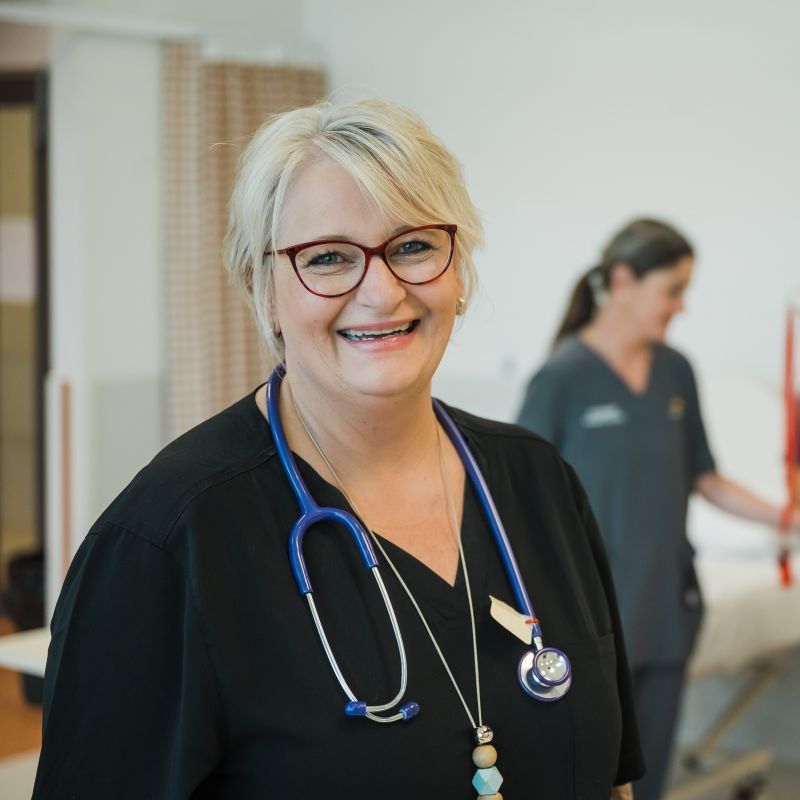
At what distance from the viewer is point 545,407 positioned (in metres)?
2.59

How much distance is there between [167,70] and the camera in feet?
16.5

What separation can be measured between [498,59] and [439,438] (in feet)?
12.5

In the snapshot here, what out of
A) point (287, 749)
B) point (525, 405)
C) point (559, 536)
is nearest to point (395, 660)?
point (287, 749)

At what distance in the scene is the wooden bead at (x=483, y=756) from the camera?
3.86 feet

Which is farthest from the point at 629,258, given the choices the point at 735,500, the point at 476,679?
the point at 476,679

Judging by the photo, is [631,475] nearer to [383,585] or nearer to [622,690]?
[622,690]

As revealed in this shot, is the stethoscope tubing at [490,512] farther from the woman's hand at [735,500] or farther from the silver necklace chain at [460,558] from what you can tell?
the woman's hand at [735,500]

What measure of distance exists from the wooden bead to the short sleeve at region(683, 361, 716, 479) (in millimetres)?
1658

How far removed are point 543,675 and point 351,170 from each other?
1.76 ft

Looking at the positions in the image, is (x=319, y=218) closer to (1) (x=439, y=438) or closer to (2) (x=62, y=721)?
(1) (x=439, y=438)

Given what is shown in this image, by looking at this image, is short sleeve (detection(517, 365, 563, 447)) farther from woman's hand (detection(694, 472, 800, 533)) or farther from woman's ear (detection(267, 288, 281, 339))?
woman's ear (detection(267, 288, 281, 339))

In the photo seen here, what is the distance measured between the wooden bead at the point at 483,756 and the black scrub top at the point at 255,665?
1cm

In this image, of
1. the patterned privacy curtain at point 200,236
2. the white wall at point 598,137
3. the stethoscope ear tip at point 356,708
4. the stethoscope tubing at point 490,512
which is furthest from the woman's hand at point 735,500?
the patterned privacy curtain at point 200,236

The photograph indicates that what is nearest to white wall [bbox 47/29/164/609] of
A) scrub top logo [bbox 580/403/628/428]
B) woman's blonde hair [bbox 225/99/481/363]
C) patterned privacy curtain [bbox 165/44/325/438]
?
patterned privacy curtain [bbox 165/44/325/438]
